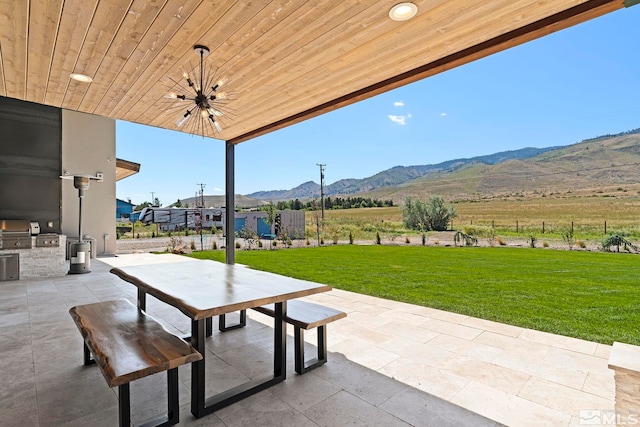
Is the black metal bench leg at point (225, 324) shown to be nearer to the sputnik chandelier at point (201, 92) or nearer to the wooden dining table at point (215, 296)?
the wooden dining table at point (215, 296)

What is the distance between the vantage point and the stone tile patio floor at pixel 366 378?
65.6 inches

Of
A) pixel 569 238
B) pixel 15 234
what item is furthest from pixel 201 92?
pixel 569 238

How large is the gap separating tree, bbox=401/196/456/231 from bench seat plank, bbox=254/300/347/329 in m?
11.3

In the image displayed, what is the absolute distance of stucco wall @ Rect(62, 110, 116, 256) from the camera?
7582 mm

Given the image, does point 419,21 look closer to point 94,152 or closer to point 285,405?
point 285,405

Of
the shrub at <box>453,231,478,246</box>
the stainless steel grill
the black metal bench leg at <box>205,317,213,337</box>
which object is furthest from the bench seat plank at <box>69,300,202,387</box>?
the shrub at <box>453,231,478,246</box>

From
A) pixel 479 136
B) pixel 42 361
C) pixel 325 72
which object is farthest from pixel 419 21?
pixel 479 136

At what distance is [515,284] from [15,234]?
825 centimetres

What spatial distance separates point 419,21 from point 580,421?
8.30 feet

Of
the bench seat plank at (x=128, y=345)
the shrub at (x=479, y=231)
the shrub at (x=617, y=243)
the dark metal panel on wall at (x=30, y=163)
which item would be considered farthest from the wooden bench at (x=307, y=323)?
the shrub at (x=479, y=231)

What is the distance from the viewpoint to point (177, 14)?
2096 millimetres

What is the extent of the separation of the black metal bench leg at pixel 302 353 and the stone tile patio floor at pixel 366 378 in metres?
0.05

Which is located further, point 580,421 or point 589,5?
point 589,5

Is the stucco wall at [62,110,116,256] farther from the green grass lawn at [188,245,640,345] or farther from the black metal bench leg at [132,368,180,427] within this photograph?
the black metal bench leg at [132,368,180,427]
